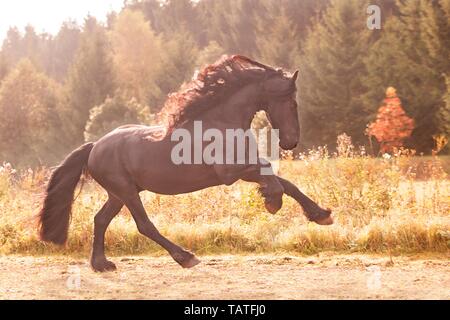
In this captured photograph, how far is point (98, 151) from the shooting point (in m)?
6.74

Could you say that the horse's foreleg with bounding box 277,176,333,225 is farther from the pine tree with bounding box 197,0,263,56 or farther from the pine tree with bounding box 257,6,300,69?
the pine tree with bounding box 197,0,263,56

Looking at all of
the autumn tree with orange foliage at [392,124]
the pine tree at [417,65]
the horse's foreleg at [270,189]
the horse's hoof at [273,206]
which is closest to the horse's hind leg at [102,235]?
the horse's foreleg at [270,189]

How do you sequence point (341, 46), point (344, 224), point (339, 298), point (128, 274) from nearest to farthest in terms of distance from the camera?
point (339, 298) < point (128, 274) < point (344, 224) < point (341, 46)

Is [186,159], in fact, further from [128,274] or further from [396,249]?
[396,249]

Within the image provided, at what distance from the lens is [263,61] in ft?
105

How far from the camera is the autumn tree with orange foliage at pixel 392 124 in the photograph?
842 inches

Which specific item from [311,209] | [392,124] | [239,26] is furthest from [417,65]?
[311,209]

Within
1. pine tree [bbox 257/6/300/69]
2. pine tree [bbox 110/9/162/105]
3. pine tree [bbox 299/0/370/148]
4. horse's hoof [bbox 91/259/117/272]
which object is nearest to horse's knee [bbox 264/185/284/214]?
horse's hoof [bbox 91/259/117/272]

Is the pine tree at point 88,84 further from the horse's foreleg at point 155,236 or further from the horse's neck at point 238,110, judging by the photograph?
the horse's neck at point 238,110

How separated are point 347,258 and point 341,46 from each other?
769 inches

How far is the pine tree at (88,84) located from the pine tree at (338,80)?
10578 mm

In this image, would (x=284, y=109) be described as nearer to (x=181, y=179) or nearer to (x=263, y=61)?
(x=181, y=179)

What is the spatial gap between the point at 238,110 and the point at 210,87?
0.40 metres

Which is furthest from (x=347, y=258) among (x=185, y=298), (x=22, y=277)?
(x=22, y=277)
